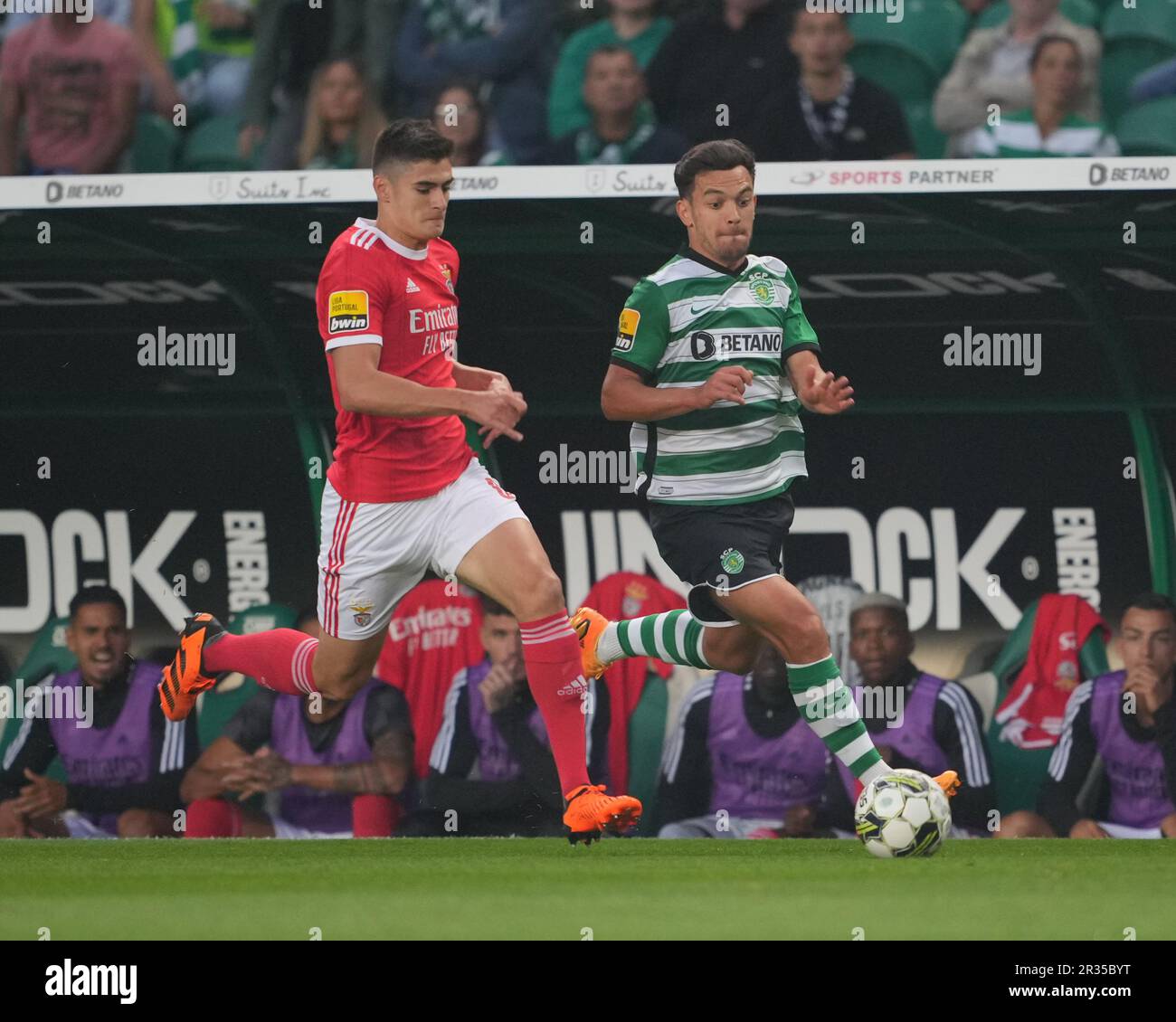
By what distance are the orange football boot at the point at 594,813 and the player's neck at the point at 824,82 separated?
3396 millimetres

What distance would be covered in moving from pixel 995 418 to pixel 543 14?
249cm

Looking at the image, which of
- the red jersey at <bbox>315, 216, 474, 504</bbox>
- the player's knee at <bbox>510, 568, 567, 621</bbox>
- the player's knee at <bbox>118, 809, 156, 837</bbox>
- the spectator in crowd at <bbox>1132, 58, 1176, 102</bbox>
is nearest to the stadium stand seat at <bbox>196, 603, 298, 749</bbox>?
the player's knee at <bbox>118, 809, 156, 837</bbox>

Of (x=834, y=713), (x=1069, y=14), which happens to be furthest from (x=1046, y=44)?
(x=834, y=713)

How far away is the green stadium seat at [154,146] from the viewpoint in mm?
8250

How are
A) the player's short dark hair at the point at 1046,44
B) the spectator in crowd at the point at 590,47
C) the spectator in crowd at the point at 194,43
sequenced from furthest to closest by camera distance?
1. the spectator in crowd at the point at 194,43
2. the spectator in crowd at the point at 590,47
3. the player's short dark hair at the point at 1046,44

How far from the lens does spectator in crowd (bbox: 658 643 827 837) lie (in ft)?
26.9

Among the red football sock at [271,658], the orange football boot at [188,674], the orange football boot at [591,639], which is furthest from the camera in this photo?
the orange football boot at [591,639]

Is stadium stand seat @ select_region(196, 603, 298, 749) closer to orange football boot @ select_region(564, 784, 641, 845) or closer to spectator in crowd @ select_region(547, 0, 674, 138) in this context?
spectator in crowd @ select_region(547, 0, 674, 138)

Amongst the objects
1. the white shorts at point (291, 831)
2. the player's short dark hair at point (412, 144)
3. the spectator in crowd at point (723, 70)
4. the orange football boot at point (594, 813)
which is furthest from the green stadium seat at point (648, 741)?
the player's short dark hair at point (412, 144)

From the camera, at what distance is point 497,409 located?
5539mm

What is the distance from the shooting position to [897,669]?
827 centimetres

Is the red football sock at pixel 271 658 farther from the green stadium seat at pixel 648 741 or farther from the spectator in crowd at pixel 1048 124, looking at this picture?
the spectator in crowd at pixel 1048 124

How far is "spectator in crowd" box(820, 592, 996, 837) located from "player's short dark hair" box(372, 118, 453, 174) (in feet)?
10.8
